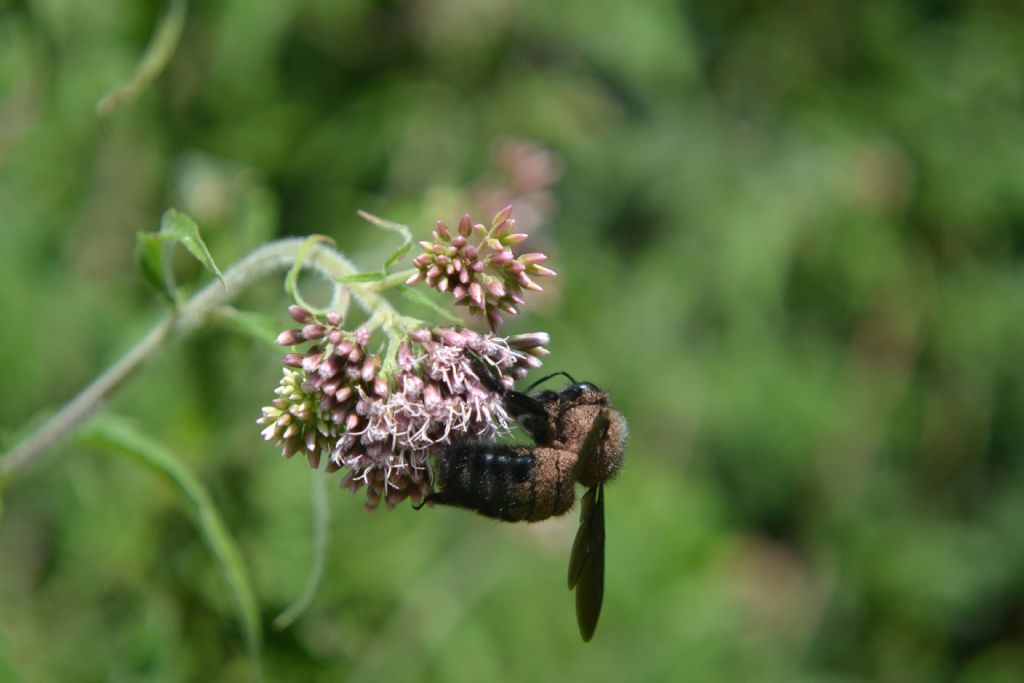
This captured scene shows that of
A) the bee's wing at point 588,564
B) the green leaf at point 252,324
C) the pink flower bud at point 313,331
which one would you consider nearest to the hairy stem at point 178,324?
the green leaf at point 252,324

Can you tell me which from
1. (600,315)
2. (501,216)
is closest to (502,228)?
(501,216)

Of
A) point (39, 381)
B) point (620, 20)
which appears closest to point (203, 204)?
point (39, 381)

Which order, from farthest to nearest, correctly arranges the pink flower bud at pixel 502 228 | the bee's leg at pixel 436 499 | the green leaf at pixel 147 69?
1. the green leaf at pixel 147 69
2. the bee's leg at pixel 436 499
3. the pink flower bud at pixel 502 228

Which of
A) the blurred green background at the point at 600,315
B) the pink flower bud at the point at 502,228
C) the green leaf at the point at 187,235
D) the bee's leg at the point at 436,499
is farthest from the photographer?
the blurred green background at the point at 600,315

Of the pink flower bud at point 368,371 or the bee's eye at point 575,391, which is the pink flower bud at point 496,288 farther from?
the bee's eye at point 575,391

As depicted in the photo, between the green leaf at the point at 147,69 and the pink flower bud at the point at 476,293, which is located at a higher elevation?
the green leaf at the point at 147,69

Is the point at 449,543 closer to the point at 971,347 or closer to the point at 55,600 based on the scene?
the point at 55,600
